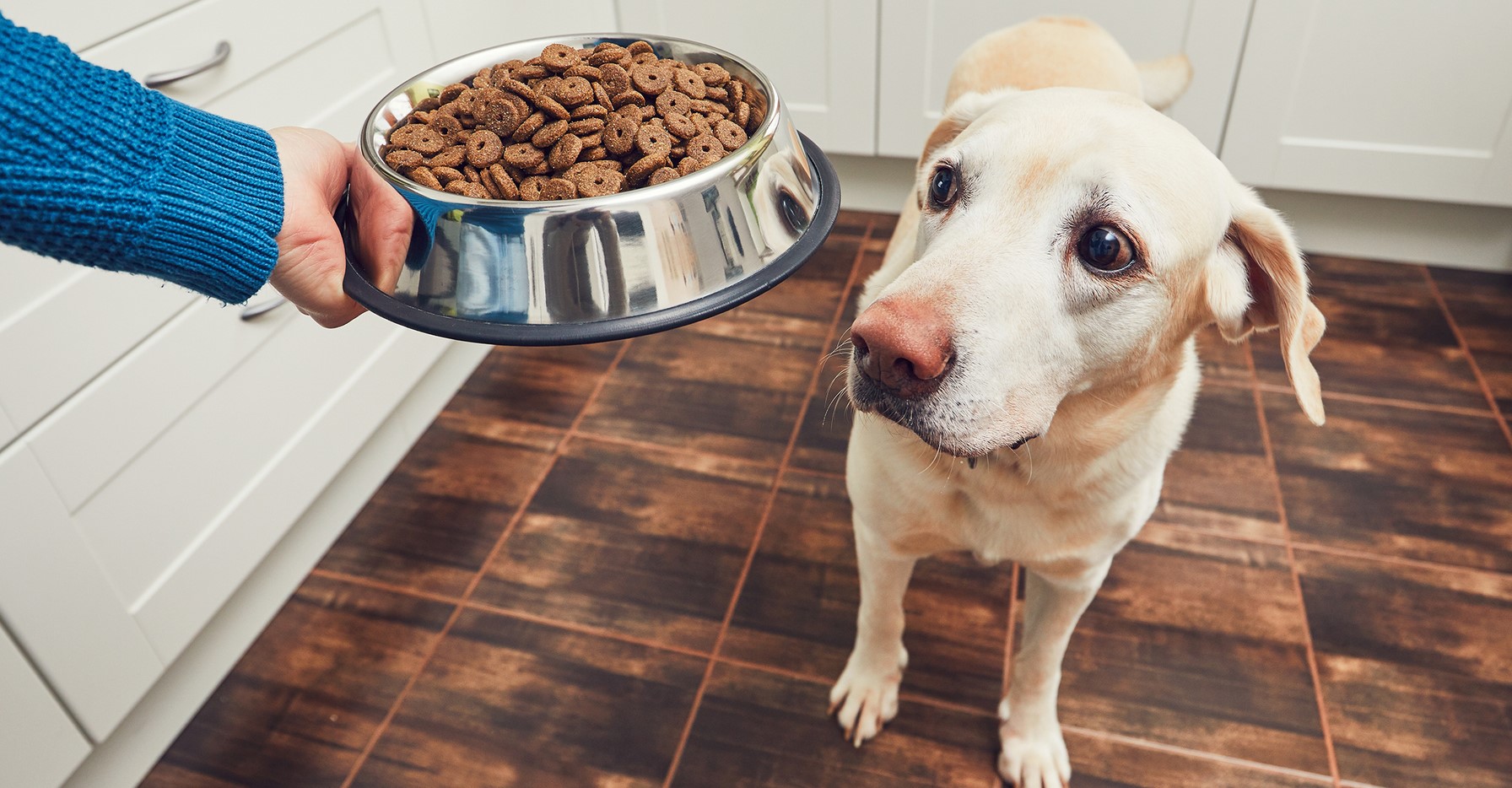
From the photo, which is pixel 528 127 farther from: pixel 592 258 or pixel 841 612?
pixel 841 612

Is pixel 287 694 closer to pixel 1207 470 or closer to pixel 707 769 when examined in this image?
pixel 707 769

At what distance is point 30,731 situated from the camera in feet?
4.26

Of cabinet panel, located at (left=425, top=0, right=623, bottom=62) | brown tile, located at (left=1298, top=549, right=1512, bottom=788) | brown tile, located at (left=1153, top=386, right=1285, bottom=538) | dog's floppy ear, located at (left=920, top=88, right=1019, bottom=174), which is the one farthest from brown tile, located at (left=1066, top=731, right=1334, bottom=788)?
cabinet panel, located at (left=425, top=0, right=623, bottom=62)

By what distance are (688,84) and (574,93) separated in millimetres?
117

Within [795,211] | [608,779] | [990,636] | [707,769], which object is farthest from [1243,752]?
[795,211]

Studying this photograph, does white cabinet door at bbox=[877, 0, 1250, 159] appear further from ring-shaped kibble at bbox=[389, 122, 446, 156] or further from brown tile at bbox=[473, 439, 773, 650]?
ring-shaped kibble at bbox=[389, 122, 446, 156]

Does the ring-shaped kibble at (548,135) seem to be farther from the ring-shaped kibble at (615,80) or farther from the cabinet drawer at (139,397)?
the cabinet drawer at (139,397)

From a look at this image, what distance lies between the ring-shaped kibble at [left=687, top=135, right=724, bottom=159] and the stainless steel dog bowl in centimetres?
4

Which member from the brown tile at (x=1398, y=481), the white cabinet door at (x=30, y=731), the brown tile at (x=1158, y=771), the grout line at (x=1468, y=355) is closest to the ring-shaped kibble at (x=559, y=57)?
the white cabinet door at (x=30, y=731)

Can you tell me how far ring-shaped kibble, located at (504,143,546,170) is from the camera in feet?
2.94

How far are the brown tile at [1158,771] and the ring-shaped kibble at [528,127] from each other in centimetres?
125

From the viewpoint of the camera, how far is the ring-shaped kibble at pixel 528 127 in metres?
0.92

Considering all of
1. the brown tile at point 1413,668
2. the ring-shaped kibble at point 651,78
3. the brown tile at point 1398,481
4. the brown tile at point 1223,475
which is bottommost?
the brown tile at point 1413,668

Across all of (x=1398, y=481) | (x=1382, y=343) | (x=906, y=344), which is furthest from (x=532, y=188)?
(x=1382, y=343)
